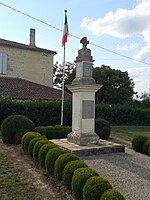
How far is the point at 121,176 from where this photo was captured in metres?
6.79

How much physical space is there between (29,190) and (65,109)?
15380mm

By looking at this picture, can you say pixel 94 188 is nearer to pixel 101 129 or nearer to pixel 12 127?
pixel 12 127

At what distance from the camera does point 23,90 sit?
2353 cm

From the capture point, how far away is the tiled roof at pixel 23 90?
73.4 feet

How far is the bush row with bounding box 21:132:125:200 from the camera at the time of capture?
4.72 meters

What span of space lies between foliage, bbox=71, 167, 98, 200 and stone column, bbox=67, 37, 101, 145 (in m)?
4.50

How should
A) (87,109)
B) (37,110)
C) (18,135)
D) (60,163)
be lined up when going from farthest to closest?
(37,110) < (18,135) < (87,109) < (60,163)

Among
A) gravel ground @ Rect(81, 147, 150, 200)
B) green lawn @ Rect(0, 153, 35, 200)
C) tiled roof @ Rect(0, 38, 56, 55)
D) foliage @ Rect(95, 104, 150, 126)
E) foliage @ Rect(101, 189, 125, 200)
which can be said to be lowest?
green lawn @ Rect(0, 153, 35, 200)

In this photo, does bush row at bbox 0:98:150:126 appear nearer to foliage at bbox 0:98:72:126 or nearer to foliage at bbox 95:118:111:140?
foliage at bbox 0:98:72:126

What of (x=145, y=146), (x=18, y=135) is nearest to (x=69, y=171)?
(x=145, y=146)

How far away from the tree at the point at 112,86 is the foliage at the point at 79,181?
A: 3005 centimetres

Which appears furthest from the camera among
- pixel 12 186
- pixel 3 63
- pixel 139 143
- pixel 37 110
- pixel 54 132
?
pixel 3 63

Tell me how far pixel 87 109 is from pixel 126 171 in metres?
3.49

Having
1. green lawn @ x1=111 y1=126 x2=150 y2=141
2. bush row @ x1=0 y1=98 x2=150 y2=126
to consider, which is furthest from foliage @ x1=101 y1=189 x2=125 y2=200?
bush row @ x1=0 y1=98 x2=150 y2=126
